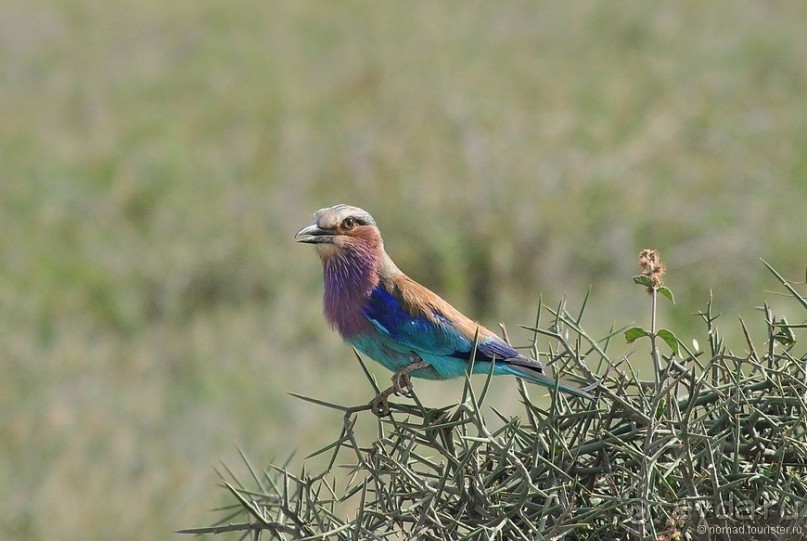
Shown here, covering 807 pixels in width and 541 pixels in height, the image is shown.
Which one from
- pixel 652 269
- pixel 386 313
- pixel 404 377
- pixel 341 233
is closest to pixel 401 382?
pixel 404 377

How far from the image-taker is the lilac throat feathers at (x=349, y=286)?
2.82 metres

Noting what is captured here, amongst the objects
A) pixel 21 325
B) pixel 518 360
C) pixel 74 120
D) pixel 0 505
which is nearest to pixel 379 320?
pixel 518 360

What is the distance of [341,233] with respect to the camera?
2.98m

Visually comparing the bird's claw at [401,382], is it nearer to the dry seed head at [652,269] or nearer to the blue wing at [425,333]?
the blue wing at [425,333]

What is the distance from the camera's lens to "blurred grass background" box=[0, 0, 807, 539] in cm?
732

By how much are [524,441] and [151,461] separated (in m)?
5.36

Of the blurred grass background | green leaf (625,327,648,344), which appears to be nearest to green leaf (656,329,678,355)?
green leaf (625,327,648,344)

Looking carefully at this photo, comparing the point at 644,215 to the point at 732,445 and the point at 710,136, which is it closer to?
the point at 710,136

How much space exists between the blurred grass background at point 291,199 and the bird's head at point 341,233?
3.18m

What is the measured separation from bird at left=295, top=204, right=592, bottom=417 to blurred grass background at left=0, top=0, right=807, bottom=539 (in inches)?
126

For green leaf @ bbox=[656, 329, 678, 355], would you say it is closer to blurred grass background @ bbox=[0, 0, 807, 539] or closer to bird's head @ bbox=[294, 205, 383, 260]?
bird's head @ bbox=[294, 205, 383, 260]

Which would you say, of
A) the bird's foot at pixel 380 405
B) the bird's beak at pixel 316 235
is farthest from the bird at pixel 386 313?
the bird's foot at pixel 380 405

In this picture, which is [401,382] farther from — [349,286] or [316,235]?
[316,235]

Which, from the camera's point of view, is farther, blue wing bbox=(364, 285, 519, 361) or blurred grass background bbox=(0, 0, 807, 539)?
blurred grass background bbox=(0, 0, 807, 539)
